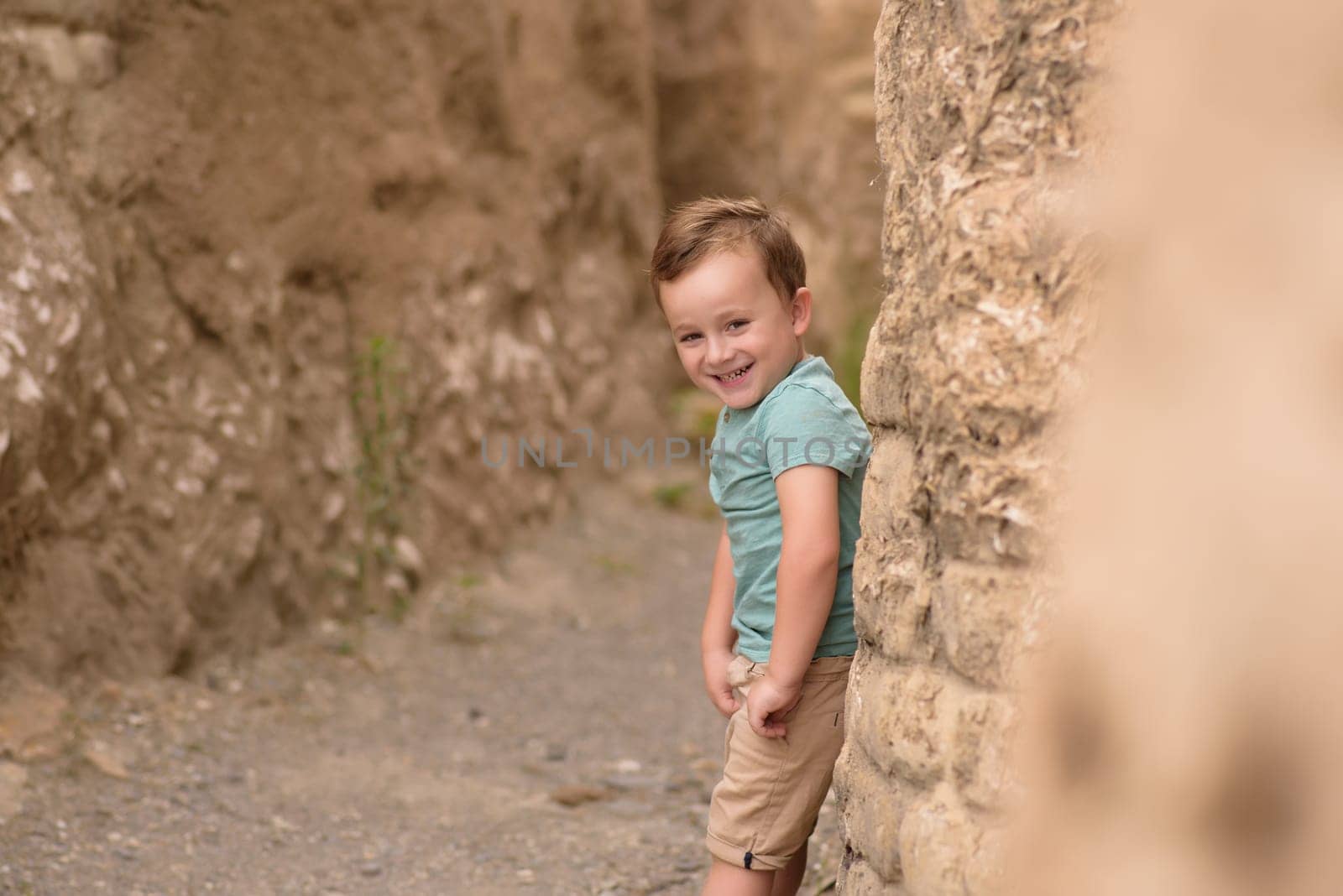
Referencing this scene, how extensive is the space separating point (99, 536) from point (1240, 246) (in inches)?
112

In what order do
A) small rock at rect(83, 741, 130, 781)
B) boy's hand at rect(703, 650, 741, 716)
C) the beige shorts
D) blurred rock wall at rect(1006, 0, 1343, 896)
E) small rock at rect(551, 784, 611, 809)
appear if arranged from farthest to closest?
small rock at rect(551, 784, 611, 809)
small rock at rect(83, 741, 130, 781)
boy's hand at rect(703, 650, 741, 716)
the beige shorts
blurred rock wall at rect(1006, 0, 1343, 896)

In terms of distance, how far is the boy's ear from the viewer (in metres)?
2.06

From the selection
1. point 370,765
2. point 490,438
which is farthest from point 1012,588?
point 490,438

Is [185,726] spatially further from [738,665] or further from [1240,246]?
[1240,246]

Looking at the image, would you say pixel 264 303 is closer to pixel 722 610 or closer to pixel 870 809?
pixel 722 610

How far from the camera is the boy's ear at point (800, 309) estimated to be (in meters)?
2.06

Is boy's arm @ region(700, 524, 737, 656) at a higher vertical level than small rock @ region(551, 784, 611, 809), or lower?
Answer: higher

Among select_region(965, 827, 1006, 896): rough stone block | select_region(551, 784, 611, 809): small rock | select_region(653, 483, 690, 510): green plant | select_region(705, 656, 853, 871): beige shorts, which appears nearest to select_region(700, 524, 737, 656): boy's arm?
select_region(705, 656, 853, 871): beige shorts

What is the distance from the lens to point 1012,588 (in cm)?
141

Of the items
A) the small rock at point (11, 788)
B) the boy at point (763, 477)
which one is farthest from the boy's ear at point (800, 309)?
the small rock at point (11, 788)

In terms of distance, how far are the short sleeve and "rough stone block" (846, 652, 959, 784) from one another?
310 millimetres

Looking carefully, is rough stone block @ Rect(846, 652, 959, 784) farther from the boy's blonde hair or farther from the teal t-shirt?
the boy's blonde hair

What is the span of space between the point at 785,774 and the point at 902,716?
44 cm

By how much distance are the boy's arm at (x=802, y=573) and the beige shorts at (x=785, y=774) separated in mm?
89
